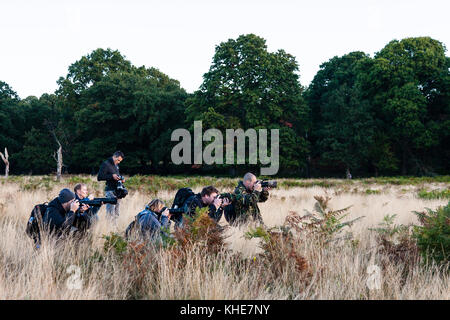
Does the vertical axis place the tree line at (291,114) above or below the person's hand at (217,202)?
above

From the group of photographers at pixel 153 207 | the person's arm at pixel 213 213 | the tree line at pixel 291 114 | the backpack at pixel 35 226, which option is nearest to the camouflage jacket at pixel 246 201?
the group of photographers at pixel 153 207

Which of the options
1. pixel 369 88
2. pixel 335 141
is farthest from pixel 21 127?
pixel 369 88

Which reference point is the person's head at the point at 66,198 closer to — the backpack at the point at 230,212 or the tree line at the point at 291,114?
the backpack at the point at 230,212

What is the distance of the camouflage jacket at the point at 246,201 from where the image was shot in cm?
661

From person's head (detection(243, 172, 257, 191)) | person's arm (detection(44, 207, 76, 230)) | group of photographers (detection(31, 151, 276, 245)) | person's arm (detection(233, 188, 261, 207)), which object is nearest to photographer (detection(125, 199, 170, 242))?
group of photographers (detection(31, 151, 276, 245))

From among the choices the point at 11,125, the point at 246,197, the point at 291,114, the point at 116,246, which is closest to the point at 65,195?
the point at 116,246

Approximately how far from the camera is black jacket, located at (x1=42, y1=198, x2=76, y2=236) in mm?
5043

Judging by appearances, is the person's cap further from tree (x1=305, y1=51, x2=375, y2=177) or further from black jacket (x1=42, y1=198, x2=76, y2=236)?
tree (x1=305, y1=51, x2=375, y2=177)

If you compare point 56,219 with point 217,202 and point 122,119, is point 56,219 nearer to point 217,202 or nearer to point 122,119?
point 217,202

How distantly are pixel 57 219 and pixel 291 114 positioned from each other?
34579mm

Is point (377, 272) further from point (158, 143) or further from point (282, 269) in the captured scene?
point (158, 143)

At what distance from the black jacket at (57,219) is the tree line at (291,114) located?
94.6 ft

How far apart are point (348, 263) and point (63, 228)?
3.68 metres
